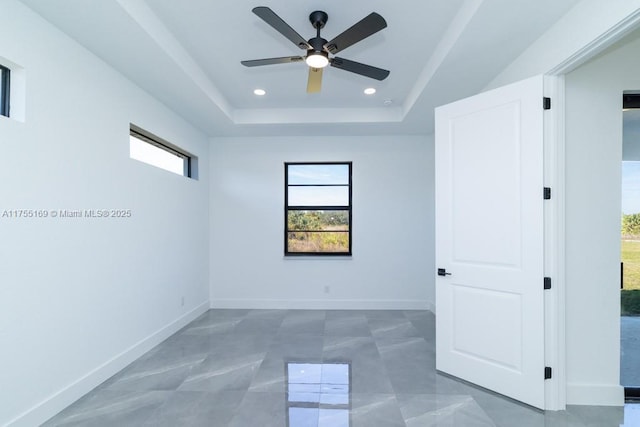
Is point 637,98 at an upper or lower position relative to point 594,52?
lower

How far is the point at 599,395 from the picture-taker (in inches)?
88.7

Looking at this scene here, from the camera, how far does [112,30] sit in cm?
218

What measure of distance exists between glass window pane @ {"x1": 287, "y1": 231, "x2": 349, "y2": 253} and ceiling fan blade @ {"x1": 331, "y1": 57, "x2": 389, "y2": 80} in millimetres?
2800

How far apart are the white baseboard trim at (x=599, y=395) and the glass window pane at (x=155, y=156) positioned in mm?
4273

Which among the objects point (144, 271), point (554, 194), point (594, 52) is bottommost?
point (144, 271)

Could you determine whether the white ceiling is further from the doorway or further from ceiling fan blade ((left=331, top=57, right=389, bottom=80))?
the doorway

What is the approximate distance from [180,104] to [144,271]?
6.18 ft

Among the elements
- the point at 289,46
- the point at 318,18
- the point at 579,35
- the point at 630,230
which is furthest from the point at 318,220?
the point at 579,35

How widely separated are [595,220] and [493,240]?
26.6 inches

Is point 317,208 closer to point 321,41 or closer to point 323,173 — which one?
point 323,173

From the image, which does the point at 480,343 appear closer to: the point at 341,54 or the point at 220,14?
the point at 341,54

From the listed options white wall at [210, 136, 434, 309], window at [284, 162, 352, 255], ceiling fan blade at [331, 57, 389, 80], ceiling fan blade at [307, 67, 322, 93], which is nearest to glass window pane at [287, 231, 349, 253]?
window at [284, 162, 352, 255]

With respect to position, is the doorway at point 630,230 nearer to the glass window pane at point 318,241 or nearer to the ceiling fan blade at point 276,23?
the ceiling fan blade at point 276,23

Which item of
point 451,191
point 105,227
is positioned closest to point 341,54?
point 451,191
